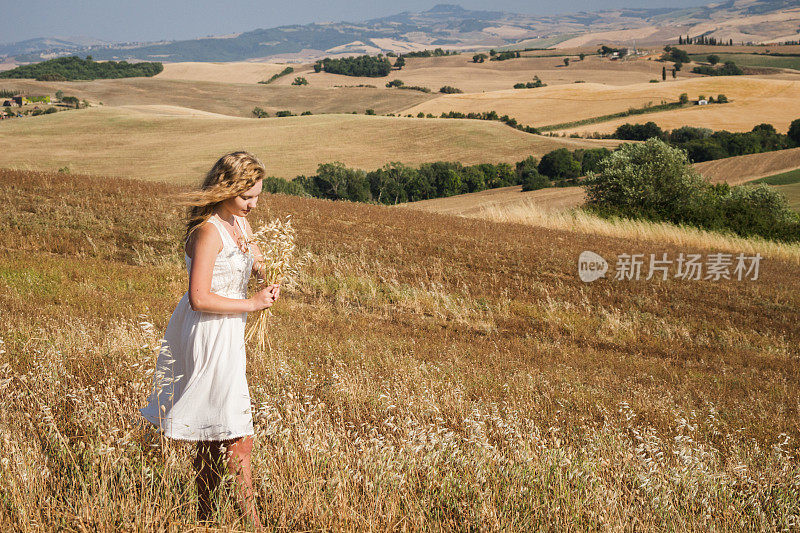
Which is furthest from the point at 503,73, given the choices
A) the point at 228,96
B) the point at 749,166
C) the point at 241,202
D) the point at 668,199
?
the point at 241,202

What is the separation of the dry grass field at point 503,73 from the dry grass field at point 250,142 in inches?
2551

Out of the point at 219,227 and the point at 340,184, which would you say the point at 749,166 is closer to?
the point at 340,184

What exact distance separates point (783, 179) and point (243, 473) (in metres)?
64.6

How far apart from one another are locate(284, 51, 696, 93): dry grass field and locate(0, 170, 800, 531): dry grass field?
5290 inches

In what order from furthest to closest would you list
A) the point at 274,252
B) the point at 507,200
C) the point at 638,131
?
the point at 638,131 < the point at 507,200 < the point at 274,252

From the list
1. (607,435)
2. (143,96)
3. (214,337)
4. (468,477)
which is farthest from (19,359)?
(143,96)

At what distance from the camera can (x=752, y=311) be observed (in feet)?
Result: 45.5

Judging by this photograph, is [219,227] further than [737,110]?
No

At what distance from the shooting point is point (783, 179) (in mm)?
56344

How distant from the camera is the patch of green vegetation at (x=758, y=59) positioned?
153 m

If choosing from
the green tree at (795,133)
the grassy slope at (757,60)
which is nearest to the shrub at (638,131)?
the green tree at (795,133)

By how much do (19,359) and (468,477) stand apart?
441 centimetres

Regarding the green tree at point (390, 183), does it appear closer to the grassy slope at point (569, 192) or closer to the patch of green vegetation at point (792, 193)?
the grassy slope at point (569, 192)

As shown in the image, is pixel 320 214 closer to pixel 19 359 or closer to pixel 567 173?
pixel 19 359
